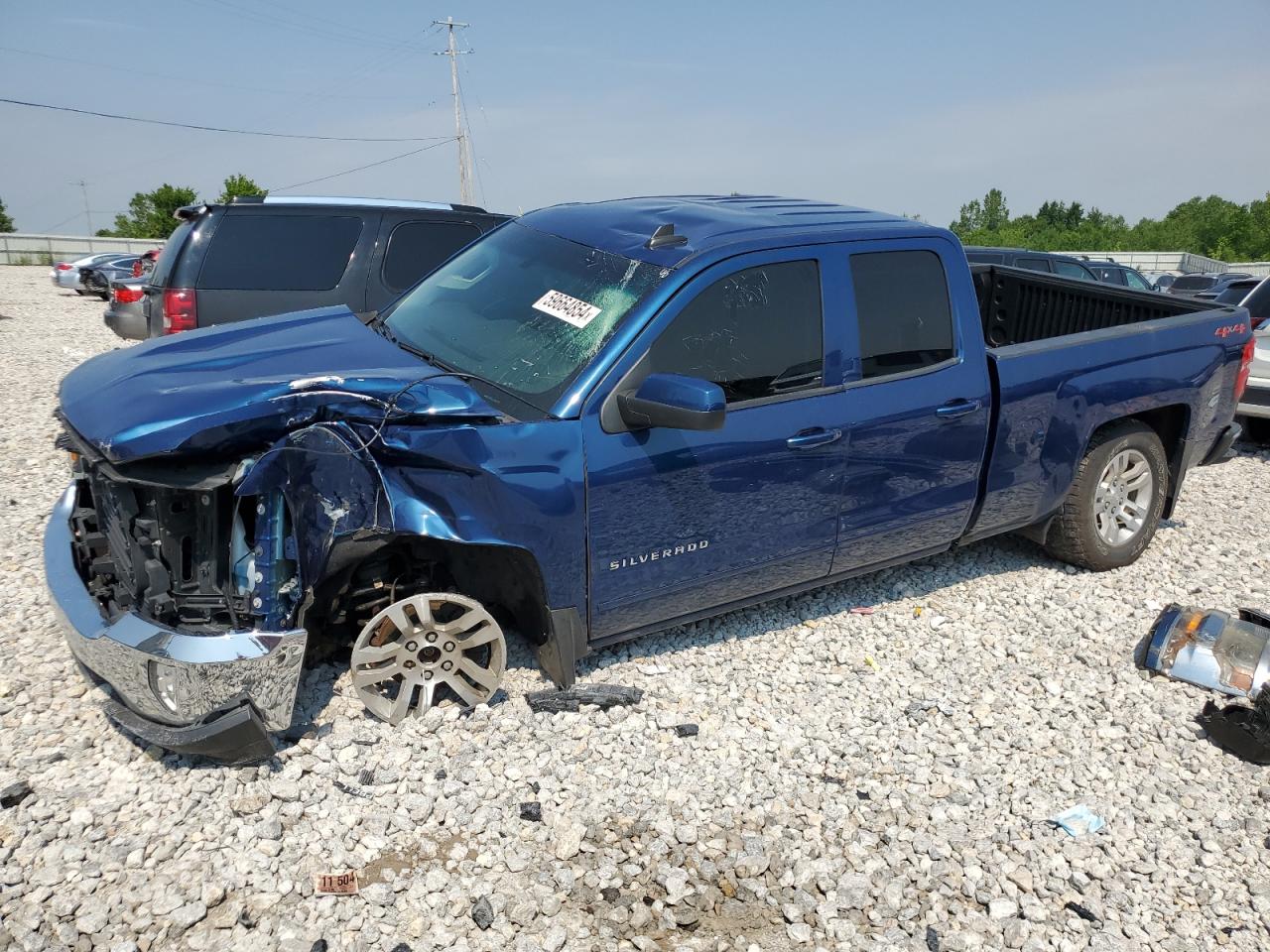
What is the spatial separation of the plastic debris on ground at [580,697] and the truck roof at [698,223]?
5.79ft

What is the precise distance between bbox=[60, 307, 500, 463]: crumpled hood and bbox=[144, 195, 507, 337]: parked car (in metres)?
3.54

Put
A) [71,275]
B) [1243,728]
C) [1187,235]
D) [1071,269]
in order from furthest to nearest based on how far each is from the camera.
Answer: [1187,235] < [71,275] < [1071,269] < [1243,728]

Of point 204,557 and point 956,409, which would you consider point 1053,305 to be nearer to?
point 956,409

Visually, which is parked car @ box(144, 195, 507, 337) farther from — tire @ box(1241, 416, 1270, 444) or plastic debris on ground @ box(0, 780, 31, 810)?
tire @ box(1241, 416, 1270, 444)

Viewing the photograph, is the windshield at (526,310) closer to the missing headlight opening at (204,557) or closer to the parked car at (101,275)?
the missing headlight opening at (204,557)

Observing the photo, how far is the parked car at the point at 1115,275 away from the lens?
15091 mm

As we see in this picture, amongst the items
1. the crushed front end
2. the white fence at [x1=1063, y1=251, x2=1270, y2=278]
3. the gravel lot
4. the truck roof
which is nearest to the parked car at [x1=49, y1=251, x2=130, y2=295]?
the gravel lot

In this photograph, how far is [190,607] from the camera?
10.7 feet

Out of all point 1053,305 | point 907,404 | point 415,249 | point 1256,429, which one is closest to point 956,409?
point 907,404

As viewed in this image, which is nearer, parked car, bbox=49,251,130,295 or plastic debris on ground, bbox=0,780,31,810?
plastic debris on ground, bbox=0,780,31,810

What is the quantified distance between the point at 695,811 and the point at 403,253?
5844 millimetres

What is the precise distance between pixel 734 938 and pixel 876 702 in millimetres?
1513

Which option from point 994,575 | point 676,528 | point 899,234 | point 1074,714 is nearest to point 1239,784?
point 1074,714

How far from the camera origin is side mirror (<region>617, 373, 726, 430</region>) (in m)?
3.32
